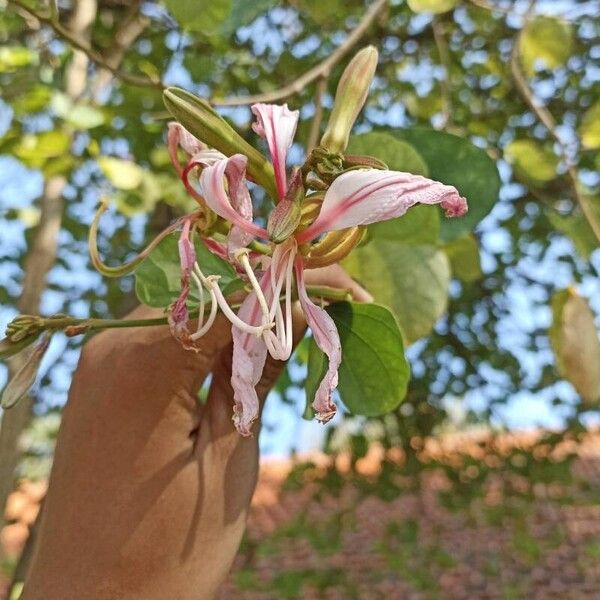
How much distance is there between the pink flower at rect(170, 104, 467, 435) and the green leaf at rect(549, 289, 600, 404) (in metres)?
0.44

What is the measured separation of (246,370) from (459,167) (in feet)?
1.15

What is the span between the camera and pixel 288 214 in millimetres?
438

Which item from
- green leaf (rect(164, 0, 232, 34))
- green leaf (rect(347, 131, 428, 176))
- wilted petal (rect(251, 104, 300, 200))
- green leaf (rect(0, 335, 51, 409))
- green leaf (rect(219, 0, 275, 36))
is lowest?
green leaf (rect(0, 335, 51, 409))

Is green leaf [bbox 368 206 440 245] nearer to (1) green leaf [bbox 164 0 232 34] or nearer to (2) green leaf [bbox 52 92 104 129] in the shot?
(1) green leaf [bbox 164 0 232 34]

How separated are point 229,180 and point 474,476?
6.50 feet

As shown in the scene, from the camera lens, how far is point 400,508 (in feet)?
14.2

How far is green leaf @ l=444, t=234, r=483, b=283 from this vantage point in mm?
916

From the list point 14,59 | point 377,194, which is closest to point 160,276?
point 377,194

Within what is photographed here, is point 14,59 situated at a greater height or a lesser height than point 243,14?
greater

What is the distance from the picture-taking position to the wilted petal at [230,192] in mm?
448

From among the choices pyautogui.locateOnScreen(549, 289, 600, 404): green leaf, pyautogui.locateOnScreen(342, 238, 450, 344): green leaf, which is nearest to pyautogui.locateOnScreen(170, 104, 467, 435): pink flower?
pyautogui.locateOnScreen(342, 238, 450, 344): green leaf

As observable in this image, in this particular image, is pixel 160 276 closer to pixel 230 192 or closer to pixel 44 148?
pixel 230 192

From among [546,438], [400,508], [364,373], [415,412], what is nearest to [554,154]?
[364,373]

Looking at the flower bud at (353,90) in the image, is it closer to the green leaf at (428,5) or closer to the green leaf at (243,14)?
the green leaf at (243,14)
